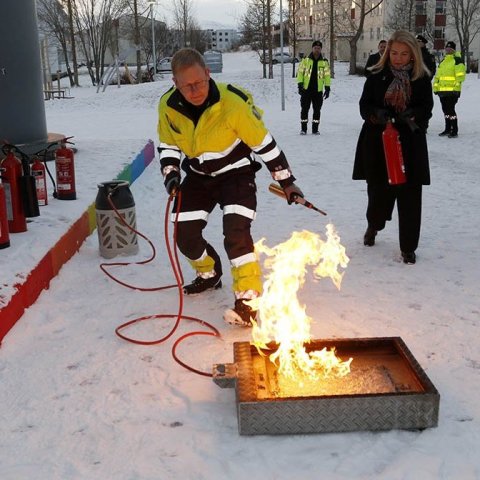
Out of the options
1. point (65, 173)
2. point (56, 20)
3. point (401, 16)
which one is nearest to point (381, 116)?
point (65, 173)

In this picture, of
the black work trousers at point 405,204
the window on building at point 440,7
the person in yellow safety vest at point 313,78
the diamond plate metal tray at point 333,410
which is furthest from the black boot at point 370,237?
the window on building at point 440,7

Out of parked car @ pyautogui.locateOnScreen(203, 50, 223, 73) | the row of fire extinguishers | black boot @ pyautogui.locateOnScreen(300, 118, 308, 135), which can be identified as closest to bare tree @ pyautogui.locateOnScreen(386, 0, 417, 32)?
parked car @ pyautogui.locateOnScreen(203, 50, 223, 73)

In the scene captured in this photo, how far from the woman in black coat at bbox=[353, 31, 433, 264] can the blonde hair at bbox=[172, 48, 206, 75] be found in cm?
197

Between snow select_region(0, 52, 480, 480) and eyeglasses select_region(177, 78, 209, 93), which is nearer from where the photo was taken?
snow select_region(0, 52, 480, 480)

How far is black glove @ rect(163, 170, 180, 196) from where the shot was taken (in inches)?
165

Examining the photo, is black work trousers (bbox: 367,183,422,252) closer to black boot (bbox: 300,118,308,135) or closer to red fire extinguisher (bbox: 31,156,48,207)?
red fire extinguisher (bbox: 31,156,48,207)

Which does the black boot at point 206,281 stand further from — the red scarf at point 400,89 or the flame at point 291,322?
the red scarf at point 400,89

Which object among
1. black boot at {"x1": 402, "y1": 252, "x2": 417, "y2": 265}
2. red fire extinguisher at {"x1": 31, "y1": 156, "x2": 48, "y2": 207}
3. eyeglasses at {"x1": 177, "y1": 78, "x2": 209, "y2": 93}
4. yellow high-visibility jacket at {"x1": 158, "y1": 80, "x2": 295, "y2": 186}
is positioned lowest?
black boot at {"x1": 402, "y1": 252, "x2": 417, "y2": 265}

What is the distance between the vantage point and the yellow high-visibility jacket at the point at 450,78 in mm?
13289

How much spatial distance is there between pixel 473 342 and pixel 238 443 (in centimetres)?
182

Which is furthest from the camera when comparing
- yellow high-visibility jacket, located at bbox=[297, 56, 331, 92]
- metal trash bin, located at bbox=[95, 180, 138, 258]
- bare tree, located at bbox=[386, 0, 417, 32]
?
bare tree, located at bbox=[386, 0, 417, 32]

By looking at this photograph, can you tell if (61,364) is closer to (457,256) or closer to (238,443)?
(238,443)

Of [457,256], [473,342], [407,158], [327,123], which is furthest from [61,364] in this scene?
[327,123]

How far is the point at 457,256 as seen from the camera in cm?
557
